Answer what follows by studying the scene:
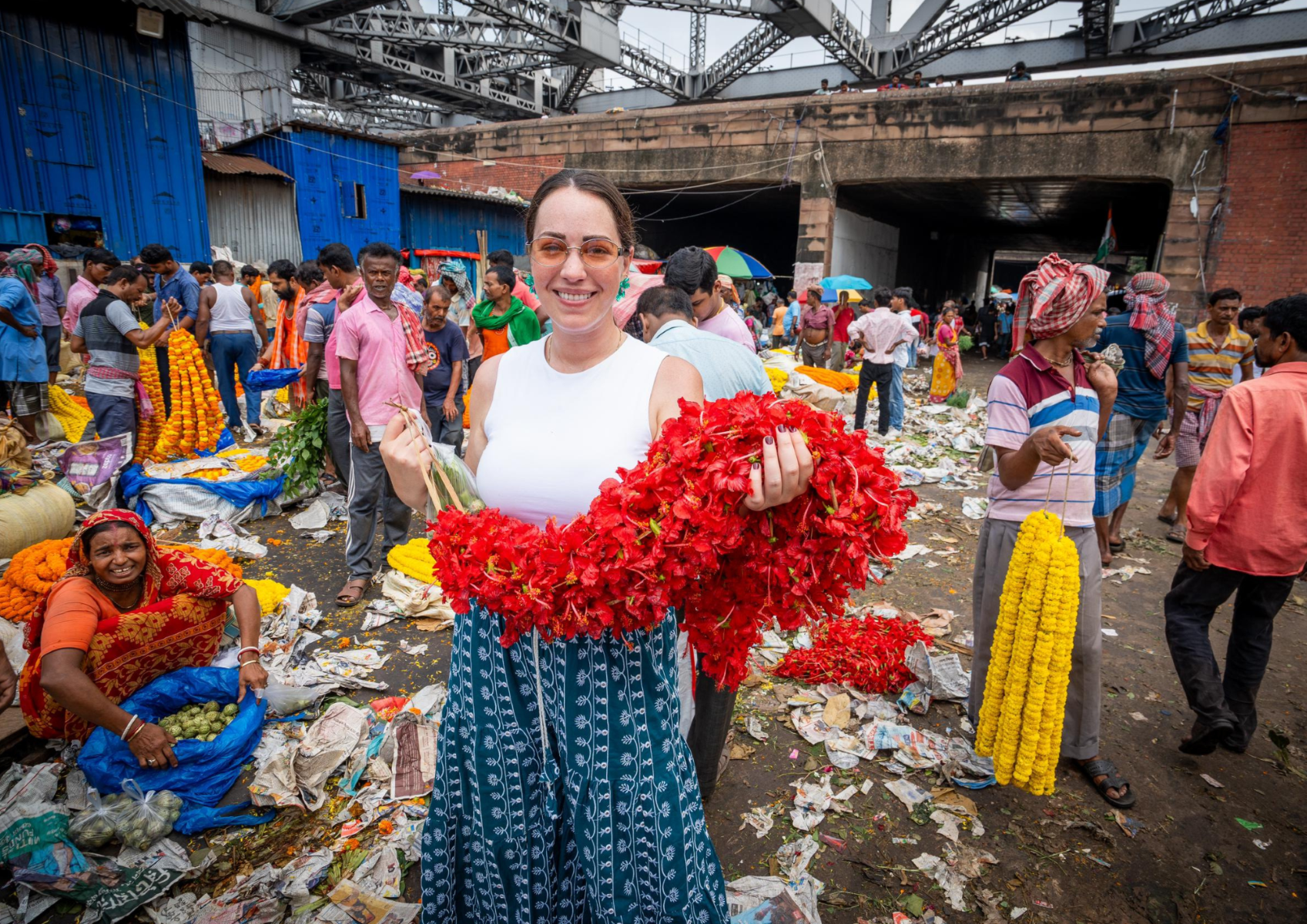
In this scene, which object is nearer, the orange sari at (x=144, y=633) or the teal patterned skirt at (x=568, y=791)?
the teal patterned skirt at (x=568, y=791)

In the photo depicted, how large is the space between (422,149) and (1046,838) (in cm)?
2393

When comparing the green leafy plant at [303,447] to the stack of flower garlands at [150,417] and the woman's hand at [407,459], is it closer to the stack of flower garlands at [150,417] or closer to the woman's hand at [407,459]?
the stack of flower garlands at [150,417]

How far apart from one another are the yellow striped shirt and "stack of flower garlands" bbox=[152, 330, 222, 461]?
939cm

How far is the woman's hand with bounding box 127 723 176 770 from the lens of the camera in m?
2.79

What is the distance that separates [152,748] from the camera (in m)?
2.81

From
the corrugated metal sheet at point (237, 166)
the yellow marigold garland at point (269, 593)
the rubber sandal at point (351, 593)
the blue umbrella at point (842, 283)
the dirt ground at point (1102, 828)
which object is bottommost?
the dirt ground at point (1102, 828)

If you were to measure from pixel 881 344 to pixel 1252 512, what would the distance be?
609cm

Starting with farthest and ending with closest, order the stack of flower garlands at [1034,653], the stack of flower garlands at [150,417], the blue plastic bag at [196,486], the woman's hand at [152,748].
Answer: the stack of flower garlands at [150,417]
the blue plastic bag at [196,486]
the woman's hand at [152,748]
the stack of flower garlands at [1034,653]

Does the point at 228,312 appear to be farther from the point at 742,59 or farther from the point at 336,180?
the point at 742,59

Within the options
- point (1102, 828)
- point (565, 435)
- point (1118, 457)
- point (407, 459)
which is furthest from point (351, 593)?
point (1118, 457)

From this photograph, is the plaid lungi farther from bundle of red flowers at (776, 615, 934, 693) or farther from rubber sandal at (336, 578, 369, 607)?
rubber sandal at (336, 578, 369, 607)

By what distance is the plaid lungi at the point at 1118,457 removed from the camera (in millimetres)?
4680

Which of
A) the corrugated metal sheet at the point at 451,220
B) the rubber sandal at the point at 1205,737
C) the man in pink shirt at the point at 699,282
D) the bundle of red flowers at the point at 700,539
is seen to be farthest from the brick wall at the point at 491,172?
the bundle of red flowers at the point at 700,539

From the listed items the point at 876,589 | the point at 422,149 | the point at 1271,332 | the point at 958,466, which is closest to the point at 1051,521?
the point at 1271,332
